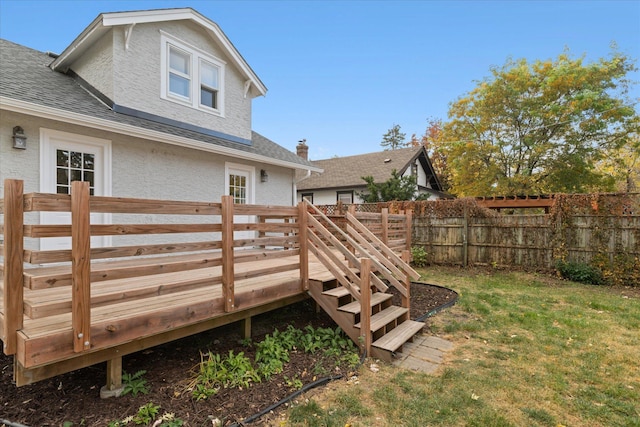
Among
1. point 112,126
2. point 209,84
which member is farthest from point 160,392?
point 209,84

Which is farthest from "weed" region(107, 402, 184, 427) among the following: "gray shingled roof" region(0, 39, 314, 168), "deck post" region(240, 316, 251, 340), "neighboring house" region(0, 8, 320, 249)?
"gray shingled roof" region(0, 39, 314, 168)

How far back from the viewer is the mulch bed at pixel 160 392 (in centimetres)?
258

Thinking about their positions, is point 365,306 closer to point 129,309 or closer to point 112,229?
point 129,309

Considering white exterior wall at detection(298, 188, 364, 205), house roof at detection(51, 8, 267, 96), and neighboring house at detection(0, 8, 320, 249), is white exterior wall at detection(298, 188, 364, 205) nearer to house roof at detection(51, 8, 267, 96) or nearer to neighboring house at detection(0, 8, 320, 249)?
neighboring house at detection(0, 8, 320, 249)

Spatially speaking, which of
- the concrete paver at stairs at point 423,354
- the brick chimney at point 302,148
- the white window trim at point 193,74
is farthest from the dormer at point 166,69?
the brick chimney at point 302,148

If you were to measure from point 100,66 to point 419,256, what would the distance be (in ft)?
31.7

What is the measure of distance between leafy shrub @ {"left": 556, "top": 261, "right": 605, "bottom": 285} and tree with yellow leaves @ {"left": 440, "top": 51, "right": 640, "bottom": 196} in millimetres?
7336

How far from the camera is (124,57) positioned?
6047mm

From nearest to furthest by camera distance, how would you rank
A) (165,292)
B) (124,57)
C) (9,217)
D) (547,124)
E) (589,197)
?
1. (9,217)
2. (165,292)
3. (124,57)
4. (589,197)
5. (547,124)

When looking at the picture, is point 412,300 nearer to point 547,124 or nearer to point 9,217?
point 9,217

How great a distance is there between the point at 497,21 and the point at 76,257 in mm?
15703

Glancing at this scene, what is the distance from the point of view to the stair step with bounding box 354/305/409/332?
3.97 meters

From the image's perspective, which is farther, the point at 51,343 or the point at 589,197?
the point at 589,197

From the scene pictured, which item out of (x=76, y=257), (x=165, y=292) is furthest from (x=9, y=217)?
(x=165, y=292)
